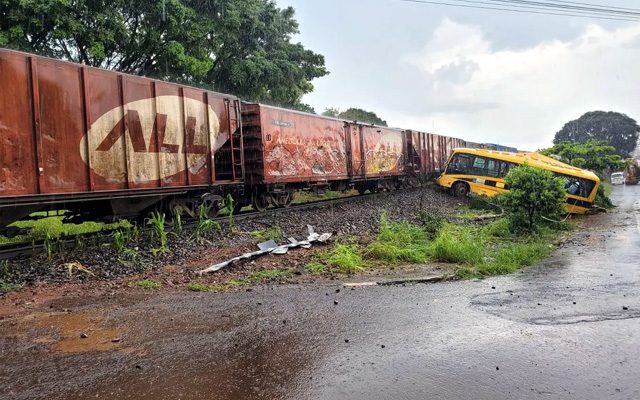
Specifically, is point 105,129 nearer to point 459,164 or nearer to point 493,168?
point 493,168

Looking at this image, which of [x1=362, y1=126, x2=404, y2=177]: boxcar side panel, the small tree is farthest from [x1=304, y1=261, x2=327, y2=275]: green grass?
[x1=362, y1=126, x2=404, y2=177]: boxcar side panel

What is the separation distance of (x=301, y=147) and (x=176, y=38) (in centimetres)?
751

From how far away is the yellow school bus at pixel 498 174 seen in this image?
16.2 m

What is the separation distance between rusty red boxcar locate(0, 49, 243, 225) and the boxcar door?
7.80 m

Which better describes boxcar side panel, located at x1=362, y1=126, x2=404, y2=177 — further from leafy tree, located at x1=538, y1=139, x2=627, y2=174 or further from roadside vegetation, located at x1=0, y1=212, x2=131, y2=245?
roadside vegetation, located at x1=0, y1=212, x2=131, y2=245

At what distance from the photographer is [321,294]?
6012mm

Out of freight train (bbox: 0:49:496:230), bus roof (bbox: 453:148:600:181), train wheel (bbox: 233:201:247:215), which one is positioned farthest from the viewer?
bus roof (bbox: 453:148:600:181)

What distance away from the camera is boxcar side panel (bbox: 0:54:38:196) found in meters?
7.03

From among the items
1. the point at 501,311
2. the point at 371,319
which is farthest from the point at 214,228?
the point at 501,311

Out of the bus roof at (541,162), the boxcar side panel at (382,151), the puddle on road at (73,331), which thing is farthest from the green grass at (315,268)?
the boxcar side panel at (382,151)

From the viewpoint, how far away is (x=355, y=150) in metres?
18.9

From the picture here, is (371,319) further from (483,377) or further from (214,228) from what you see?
(214,228)

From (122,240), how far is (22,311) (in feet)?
9.07

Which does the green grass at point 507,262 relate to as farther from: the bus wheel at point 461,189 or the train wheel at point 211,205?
the bus wheel at point 461,189
